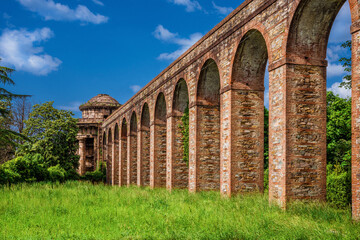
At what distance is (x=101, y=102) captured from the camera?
4472 centimetres

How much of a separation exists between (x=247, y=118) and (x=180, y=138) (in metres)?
6.54

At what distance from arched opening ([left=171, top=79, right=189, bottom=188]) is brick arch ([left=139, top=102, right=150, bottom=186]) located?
19.5 ft

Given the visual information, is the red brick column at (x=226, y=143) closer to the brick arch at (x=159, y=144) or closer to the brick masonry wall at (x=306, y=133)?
the brick masonry wall at (x=306, y=133)

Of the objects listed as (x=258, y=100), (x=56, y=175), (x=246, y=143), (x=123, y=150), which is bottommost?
(x=56, y=175)

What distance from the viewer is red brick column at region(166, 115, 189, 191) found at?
64.1 ft

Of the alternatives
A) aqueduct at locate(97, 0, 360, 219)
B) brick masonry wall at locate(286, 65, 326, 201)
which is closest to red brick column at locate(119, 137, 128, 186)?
aqueduct at locate(97, 0, 360, 219)

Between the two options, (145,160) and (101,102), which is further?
(101,102)

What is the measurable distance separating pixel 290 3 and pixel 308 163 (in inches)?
166

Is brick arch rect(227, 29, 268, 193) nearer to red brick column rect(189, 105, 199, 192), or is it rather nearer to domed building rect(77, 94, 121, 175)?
red brick column rect(189, 105, 199, 192)

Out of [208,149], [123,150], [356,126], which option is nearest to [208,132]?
[208,149]

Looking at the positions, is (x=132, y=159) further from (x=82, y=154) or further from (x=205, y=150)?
(x=82, y=154)

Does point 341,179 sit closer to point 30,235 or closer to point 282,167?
point 282,167

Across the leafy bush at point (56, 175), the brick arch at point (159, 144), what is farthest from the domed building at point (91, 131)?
the brick arch at point (159, 144)

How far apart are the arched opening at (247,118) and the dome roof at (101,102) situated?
32.2 meters
